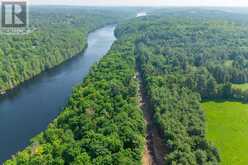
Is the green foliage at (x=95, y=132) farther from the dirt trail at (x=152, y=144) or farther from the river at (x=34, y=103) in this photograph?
the river at (x=34, y=103)

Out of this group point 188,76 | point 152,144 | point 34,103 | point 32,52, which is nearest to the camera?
point 152,144

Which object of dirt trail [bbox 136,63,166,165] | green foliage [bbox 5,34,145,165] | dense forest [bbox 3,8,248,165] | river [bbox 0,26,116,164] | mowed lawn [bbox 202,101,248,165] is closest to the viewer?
green foliage [bbox 5,34,145,165]

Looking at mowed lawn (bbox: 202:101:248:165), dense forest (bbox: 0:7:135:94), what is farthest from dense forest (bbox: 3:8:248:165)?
dense forest (bbox: 0:7:135:94)

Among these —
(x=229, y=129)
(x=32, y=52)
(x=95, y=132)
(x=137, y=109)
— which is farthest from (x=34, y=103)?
(x=229, y=129)

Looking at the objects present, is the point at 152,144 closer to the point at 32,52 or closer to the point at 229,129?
the point at 229,129

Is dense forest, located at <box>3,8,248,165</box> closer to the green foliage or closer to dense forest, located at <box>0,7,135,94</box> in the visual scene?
the green foliage

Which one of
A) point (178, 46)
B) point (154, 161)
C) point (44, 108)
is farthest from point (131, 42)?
point (154, 161)
